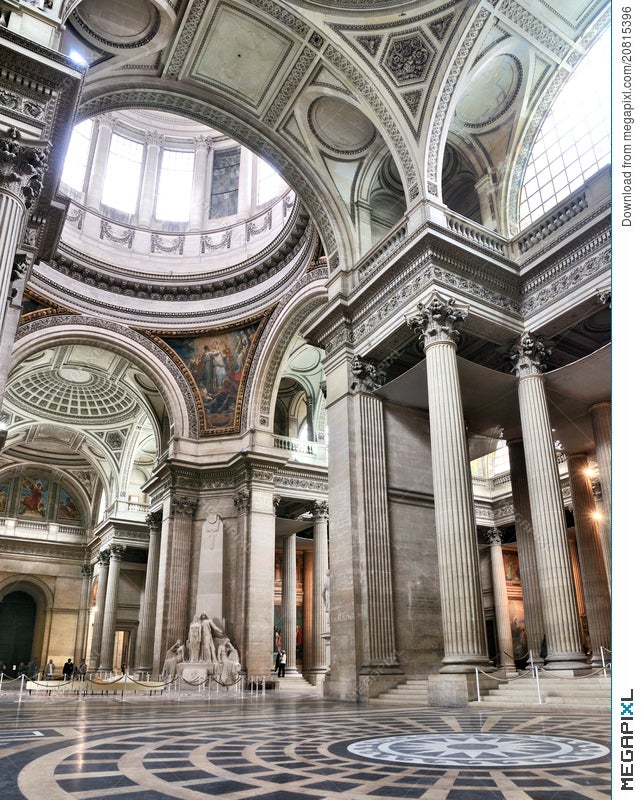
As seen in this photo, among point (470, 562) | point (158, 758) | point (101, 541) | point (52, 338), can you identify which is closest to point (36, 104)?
point (158, 758)

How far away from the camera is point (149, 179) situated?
2550cm

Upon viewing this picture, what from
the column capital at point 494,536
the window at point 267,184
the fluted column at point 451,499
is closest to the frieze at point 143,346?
the window at point 267,184

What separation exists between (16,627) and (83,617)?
11.3ft

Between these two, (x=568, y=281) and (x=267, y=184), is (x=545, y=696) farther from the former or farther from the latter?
(x=267, y=184)

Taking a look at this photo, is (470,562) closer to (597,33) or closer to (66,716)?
(66,716)

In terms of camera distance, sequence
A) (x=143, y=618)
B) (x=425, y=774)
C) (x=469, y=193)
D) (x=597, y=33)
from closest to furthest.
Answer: (x=425, y=774)
(x=597, y=33)
(x=469, y=193)
(x=143, y=618)

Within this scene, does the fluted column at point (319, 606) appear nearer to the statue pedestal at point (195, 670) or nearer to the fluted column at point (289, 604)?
the fluted column at point (289, 604)

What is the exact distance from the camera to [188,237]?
2438 centimetres

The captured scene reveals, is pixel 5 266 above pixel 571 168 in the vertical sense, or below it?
below

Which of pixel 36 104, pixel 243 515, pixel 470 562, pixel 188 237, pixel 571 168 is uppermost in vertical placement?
pixel 188 237

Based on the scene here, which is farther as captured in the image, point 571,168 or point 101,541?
point 101,541

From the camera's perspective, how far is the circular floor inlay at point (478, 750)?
3.68 metres

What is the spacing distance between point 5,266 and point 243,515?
49.5 ft

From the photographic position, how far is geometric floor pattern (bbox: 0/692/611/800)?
286cm
